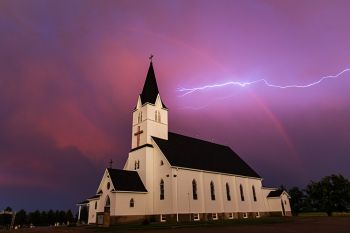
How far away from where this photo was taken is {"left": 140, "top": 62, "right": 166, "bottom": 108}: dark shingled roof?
4694 centimetres

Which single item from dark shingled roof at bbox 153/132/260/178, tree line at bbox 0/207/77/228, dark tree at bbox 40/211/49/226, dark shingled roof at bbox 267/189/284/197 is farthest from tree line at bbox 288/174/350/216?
dark tree at bbox 40/211/49/226

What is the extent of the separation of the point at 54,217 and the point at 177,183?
33.0 m

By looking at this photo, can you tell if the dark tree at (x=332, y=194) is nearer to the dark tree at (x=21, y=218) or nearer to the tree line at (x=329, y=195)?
the tree line at (x=329, y=195)

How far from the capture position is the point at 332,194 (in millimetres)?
59688

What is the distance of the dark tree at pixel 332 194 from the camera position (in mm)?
58625

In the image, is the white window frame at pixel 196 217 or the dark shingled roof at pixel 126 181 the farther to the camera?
the white window frame at pixel 196 217

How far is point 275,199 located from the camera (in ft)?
183

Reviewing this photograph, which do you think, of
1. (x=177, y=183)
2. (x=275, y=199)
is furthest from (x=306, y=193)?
(x=177, y=183)

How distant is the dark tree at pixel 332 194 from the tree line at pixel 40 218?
5465cm

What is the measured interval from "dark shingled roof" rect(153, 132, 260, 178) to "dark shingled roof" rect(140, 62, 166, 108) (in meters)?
7.32

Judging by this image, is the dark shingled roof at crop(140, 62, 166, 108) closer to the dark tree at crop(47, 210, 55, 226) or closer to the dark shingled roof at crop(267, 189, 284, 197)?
the dark shingled roof at crop(267, 189, 284, 197)

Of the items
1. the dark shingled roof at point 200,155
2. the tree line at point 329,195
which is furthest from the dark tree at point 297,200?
the dark shingled roof at point 200,155

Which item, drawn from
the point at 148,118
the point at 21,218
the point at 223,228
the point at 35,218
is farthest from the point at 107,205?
the point at 21,218

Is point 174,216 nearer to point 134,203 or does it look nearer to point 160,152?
point 134,203
